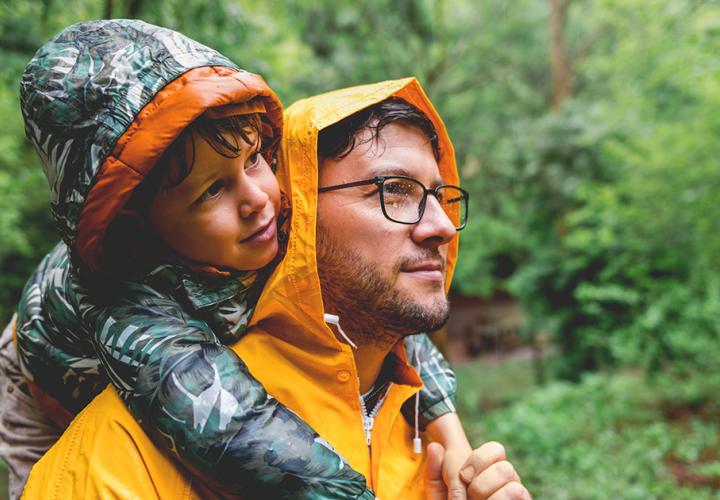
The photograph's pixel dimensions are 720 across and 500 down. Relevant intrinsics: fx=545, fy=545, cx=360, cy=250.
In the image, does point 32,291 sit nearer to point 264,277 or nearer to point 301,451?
point 264,277

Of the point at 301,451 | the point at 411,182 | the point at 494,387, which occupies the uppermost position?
the point at 411,182

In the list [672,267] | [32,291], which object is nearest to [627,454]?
[672,267]

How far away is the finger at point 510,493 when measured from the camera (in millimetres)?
1461

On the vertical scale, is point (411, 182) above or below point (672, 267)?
above

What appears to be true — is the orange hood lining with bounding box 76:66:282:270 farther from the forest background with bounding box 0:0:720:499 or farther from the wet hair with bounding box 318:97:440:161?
the forest background with bounding box 0:0:720:499

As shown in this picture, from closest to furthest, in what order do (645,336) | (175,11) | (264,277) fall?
1. (264,277)
2. (175,11)
3. (645,336)

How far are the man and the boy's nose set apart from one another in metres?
0.19

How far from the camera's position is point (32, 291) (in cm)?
172

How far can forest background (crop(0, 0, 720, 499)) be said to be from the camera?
630cm

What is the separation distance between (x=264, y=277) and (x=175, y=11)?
9.87 feet

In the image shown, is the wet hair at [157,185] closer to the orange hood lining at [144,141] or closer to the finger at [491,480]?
the orange hood lining at [144,141]

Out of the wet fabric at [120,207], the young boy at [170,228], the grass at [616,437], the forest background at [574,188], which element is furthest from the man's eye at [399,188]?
the grass at [616,437]

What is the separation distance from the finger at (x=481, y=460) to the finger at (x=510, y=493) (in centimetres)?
7

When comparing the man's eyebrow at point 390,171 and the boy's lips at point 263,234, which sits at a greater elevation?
the man's eyebrow at point 390,171
